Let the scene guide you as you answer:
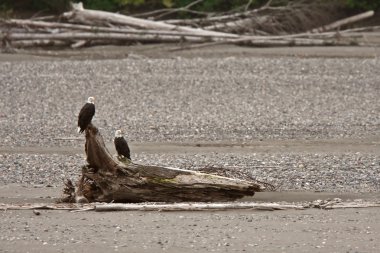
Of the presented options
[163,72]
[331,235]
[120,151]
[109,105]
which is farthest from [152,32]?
[331,235]

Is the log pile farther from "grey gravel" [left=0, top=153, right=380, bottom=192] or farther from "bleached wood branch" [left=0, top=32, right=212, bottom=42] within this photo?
"grey gravel" [left=0, top=153, right=380, bottom=192]

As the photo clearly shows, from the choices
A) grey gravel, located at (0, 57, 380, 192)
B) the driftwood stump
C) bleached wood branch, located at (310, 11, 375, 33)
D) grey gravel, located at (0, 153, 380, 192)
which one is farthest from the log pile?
the driftwood stump

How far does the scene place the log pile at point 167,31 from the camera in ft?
97.8

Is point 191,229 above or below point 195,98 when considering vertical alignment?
below

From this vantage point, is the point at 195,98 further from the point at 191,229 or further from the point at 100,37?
the point at 191,229

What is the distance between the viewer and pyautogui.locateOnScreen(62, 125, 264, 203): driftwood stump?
37.6 ft

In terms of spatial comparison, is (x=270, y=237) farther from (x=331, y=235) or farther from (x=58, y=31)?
(x=58, y=31)

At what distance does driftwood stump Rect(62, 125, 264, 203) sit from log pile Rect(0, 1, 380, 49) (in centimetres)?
1804

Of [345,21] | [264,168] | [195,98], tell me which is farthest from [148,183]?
[345,21]

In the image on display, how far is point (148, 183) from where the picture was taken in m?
11.5

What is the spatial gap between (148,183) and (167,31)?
61.5 ft

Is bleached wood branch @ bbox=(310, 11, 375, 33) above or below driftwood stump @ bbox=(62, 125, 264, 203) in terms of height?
above

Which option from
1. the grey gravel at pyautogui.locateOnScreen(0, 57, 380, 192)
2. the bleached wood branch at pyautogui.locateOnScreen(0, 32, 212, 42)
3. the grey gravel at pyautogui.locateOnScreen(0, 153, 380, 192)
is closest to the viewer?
the grey gravel at pyautogui.locateOnScreen(0, 153, 380, 192)

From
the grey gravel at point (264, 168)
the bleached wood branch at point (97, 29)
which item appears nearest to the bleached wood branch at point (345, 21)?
the bleached wood branch at point (97, 29)
